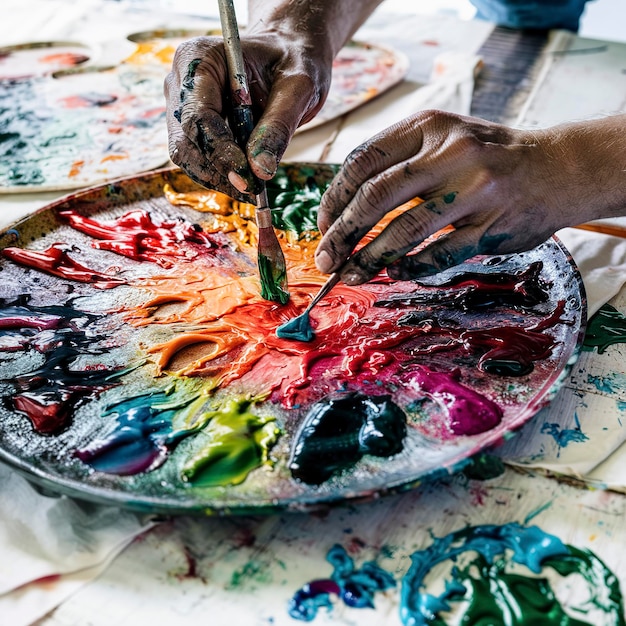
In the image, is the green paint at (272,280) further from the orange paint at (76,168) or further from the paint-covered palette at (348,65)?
the paint-covered palette at (348,65)

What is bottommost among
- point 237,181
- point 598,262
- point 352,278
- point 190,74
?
point 598,262

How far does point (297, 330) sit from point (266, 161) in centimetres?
31

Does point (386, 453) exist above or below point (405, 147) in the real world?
below

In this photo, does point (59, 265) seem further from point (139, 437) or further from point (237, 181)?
point (139, 437)

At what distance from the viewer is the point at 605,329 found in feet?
4.47

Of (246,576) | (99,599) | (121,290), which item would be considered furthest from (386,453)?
(121,290)

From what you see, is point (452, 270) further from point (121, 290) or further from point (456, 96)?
point (456, 96)

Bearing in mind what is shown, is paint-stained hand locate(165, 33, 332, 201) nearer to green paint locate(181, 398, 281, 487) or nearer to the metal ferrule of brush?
the metal ferrule of brush

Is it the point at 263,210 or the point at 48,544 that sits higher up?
the point at 263,210

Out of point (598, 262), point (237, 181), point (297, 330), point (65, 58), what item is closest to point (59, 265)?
point (237, 181)

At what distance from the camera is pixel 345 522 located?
0.97 metres

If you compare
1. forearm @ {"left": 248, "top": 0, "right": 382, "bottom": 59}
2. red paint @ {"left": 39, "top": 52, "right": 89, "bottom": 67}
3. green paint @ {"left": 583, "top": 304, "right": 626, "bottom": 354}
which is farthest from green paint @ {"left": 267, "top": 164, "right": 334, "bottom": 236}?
red paint @ {"left": 39, "top": 52, "right": 89, "bottom": 67}

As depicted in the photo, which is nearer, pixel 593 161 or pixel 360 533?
pixel 360 533

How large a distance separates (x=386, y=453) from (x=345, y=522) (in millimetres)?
115
